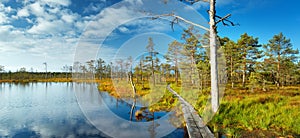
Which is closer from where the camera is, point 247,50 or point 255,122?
point 255,122

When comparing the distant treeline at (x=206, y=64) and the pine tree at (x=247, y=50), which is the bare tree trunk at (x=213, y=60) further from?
the pine tree at (x=247, y=50)

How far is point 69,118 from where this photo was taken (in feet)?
32.5

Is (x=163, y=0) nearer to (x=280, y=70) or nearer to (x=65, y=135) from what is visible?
(x=65, y=135)

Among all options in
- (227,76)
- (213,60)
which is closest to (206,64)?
(227,76)

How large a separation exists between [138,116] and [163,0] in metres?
5.57

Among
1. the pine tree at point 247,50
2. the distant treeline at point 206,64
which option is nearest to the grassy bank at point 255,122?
the distant treeline at point 206,64

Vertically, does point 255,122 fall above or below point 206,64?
below

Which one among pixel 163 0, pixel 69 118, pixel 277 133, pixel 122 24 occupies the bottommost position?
pixel 69 118

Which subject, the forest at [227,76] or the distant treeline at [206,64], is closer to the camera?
the forest at [227,76]

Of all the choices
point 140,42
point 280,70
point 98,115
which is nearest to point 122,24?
point 140,42

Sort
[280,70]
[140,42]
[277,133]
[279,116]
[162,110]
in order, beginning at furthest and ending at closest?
[280,70], [162,110], [140,42], [279,116], [277,133]

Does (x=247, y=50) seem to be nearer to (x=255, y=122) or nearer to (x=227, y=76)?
(x=227, y=76)

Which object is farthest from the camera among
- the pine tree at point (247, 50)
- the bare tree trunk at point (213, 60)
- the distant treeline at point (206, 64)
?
the pine tree at point (247, 50)

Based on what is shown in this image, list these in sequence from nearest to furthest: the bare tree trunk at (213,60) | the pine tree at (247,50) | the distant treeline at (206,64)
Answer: the bare tree trunk at (213,60), the distant treeline at (206,64), the pine tree at (247,50)
